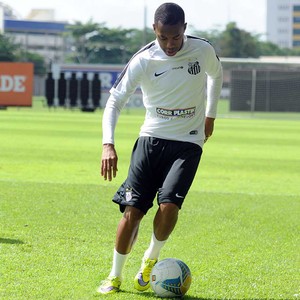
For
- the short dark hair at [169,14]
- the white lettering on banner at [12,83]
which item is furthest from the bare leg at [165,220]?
the white lettering on banner at [12,83]

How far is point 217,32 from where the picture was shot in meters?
129

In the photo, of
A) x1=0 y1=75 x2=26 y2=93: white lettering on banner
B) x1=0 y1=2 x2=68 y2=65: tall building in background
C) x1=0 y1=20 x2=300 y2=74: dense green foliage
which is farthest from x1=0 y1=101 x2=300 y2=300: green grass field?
x1=0 y1=2 x2=68 y2=65: tall building in background

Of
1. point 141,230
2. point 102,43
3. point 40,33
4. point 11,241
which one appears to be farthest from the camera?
point 40,33

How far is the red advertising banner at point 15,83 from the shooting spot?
49906 millimetres

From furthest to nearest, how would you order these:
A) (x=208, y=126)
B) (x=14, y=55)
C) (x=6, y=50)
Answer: (x=14, y=55) < (x=6, y=50) < (x=208, y=126)

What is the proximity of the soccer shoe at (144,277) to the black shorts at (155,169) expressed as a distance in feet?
1.42

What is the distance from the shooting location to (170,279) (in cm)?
703

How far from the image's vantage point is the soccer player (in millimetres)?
7156

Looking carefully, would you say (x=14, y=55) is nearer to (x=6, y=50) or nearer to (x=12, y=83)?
(x=6, y=50)

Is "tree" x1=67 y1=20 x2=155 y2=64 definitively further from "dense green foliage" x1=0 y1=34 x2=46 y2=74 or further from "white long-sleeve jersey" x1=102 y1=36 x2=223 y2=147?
"white long-sleeve jersey" x1=102 y1=36 x2=223 y2=147

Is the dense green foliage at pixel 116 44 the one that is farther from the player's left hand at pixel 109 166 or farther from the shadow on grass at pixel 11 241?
the player's left hand at pixel 109 166

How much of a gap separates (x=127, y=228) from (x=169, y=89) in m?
1.08

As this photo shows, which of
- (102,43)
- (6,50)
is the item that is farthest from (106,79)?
(102,43)

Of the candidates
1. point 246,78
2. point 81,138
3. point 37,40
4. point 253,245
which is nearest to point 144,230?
point 253,245
